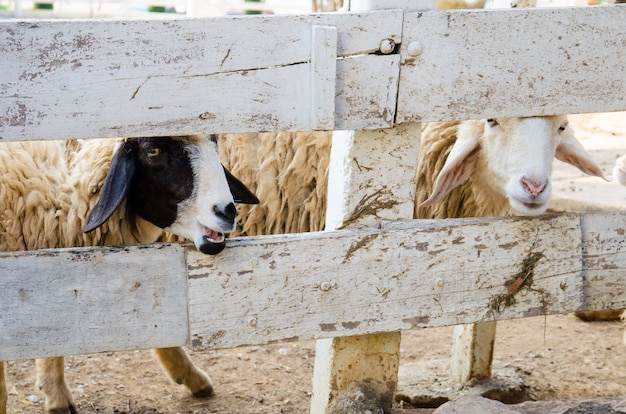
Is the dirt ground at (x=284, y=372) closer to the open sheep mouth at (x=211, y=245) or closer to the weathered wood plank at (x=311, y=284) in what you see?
the weathered wood plank at (x=311, y=284)

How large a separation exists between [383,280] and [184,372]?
1.80 m

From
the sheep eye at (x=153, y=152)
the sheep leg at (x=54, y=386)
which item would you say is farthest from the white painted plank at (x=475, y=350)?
the sheep leg at (x=54, y=386)

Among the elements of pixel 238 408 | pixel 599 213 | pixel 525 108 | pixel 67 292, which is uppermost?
pixel 525 108

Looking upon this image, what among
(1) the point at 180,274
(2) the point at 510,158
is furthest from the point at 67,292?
(2) the point at 510,158

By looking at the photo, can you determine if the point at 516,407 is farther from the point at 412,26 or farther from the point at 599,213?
the point at 412,26

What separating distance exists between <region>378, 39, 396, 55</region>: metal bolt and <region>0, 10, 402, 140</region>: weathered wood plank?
2cm

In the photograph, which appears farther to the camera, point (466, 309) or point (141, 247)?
point (466, 309)

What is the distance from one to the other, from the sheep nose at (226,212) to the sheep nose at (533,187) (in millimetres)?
1183

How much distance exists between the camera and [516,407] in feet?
9.70

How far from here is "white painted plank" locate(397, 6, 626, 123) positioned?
265 cm

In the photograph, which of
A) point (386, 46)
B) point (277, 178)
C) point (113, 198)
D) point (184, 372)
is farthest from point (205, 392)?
point (386, 46)

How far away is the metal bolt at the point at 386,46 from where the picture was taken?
259 cm

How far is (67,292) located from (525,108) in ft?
5.57

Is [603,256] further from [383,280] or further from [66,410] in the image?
[66,410]
